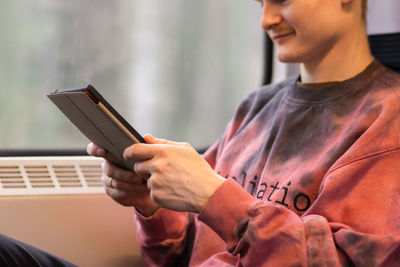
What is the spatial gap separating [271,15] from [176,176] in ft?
1.52

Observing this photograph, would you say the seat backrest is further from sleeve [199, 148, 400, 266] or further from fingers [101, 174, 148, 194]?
fingers [101, 174, 148, 194]

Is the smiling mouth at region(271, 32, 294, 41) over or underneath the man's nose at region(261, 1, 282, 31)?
underneath

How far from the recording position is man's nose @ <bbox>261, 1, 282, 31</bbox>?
1317 mm

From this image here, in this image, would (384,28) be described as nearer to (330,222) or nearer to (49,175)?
(330,222)

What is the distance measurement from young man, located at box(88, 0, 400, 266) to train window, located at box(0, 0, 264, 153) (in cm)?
64

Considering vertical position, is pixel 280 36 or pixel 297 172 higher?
pixel 280 36

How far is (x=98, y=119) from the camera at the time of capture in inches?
44.7

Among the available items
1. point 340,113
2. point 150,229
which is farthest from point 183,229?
point 340,113

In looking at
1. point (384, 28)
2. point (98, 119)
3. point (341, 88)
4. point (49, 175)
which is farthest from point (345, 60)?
point (49, 175)

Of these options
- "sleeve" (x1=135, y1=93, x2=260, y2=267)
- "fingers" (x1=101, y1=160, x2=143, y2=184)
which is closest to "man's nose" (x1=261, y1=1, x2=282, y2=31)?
"sleeve" (x1=135, y1=93, x2=260, y2=267)

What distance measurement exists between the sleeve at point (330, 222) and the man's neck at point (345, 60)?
0.26 m

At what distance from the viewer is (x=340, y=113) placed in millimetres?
1279

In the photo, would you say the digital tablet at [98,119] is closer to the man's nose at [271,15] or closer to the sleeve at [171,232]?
the sleeve at [171,232]

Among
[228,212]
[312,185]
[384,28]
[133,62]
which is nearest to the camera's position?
[228,212]
